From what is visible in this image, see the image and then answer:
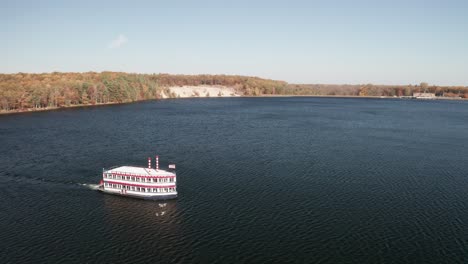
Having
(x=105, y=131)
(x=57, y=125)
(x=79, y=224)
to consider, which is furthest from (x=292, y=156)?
(x=57, y=125)

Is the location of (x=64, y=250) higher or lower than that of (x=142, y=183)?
lower

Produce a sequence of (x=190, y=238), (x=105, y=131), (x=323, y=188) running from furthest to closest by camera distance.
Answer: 1. (x=105, y=131)
2. (x=323, y=188)
3. (x=190, y=238)

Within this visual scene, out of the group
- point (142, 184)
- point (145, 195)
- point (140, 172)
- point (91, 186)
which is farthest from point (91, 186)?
point (145, 195)

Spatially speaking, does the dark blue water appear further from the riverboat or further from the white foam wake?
the riverboat

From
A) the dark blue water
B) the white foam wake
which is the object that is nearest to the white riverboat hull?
the dark blue water

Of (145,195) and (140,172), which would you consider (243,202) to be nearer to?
(145,195)

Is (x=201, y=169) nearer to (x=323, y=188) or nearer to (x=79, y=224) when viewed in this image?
(x=323, y=188)
